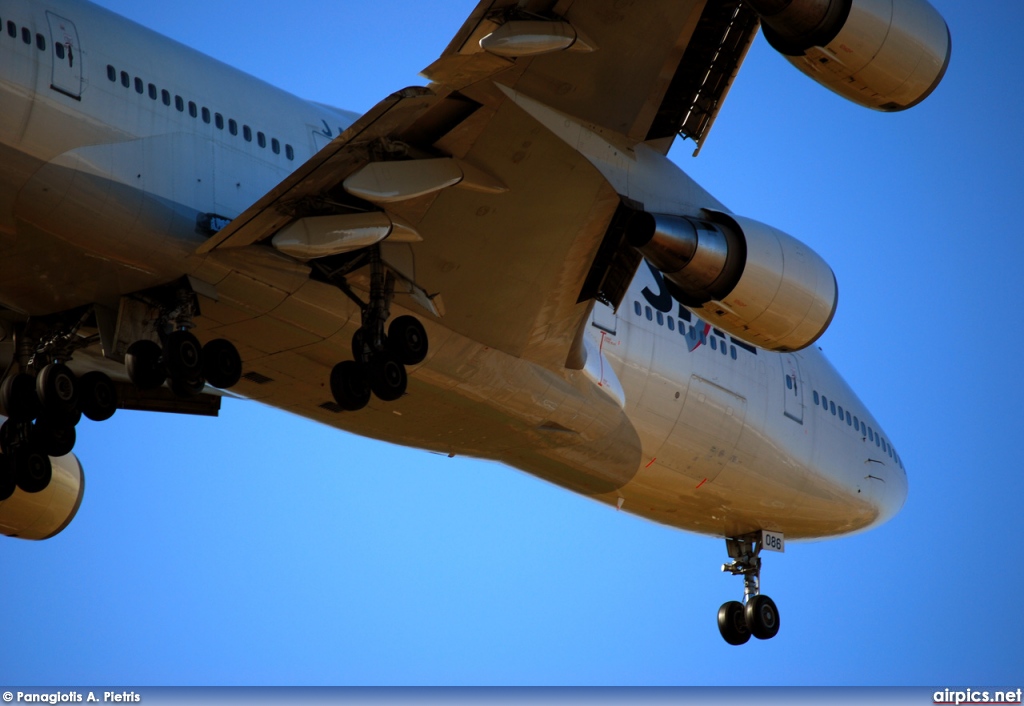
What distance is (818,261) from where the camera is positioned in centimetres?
1171

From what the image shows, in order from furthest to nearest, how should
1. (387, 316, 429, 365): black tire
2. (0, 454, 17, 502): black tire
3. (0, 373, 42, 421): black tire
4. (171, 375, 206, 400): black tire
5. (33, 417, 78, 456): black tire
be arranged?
(0, 454, 17, 502): black tire → (33, 417, 78, 456): black tire → (0, 373, 42, 421): black tire → (387, 316, 429, 365): black tire → (171, 375, 206, 400): black tire

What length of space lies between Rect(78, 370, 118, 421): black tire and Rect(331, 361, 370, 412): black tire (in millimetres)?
2036

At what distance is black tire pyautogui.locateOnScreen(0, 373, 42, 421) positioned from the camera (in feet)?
39.1

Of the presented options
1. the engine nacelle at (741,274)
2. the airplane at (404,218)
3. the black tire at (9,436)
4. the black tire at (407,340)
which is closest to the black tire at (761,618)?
the airplane at (404,218)

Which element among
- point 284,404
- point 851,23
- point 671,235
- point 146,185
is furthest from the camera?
point 284,404

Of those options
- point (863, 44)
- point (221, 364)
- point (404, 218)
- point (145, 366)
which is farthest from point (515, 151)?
point (145, 366)

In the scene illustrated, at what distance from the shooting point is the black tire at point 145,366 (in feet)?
35.7

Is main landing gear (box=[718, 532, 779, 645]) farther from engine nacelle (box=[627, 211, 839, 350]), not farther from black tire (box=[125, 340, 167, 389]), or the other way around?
black tire (box=[125, 340, 167, 389])

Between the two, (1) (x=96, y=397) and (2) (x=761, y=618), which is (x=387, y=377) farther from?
(2) (x=761, y=618)

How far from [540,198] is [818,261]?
252cm

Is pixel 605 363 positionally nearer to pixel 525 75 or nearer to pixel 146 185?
pixel 525 75

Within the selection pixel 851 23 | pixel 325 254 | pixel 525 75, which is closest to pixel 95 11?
pixel 325 254

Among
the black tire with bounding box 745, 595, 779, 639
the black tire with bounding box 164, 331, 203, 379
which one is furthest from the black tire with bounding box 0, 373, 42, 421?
the black tire with bounding box 745, 595, 779, 639

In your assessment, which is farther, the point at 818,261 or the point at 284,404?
the point at 284,404
